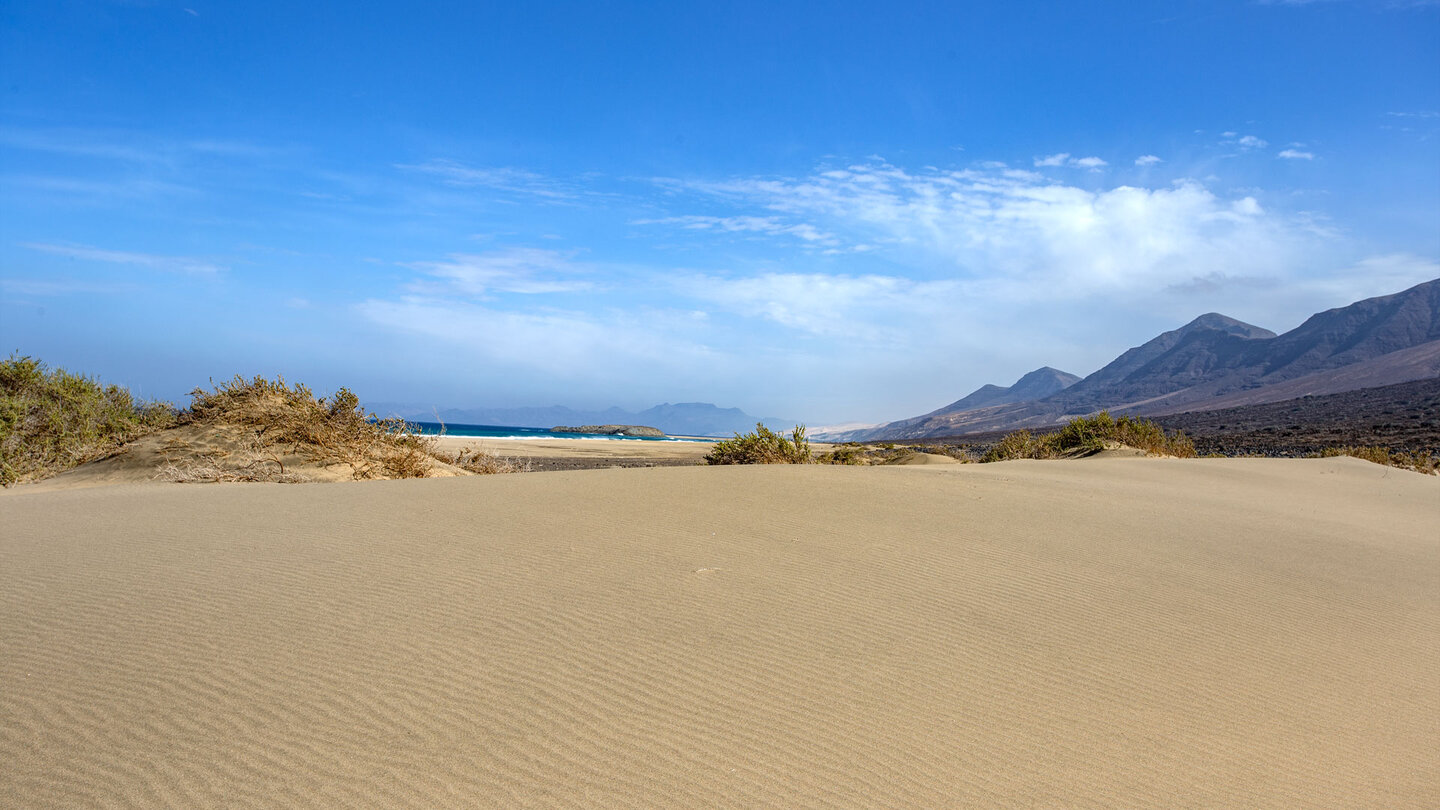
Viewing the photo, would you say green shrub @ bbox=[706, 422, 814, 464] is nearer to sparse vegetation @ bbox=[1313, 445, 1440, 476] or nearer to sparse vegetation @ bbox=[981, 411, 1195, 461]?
sparse vegetation @ bbox=[981, 411, 1195, 461]

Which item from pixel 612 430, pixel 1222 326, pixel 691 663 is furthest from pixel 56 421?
pixel 1222 326

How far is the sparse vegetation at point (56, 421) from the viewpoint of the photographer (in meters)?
9.93

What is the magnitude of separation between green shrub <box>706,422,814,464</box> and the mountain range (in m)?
57.6

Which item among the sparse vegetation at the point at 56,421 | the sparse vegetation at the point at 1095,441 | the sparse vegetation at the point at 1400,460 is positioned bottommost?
the sparse vegetation at the point at 1400,460

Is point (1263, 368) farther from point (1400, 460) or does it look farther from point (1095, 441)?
point (1095, 441)

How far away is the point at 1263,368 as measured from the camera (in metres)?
92.0

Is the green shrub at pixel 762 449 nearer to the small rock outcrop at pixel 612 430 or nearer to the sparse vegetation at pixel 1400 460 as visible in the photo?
the sparse vegetation at pixel 1400 460

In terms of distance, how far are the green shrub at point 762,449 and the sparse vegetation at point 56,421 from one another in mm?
8295

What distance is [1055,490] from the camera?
8.60 m

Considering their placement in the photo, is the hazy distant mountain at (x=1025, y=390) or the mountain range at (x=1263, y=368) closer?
the mountain range at (x=1263, y=368)

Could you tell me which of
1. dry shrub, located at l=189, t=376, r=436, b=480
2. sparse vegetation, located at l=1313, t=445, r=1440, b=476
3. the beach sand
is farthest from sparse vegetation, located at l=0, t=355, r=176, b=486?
sparse vegetation, located at l=1313, t=445, r=1440, b=476

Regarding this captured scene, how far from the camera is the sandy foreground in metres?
2.27

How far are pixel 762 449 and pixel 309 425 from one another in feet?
22.1

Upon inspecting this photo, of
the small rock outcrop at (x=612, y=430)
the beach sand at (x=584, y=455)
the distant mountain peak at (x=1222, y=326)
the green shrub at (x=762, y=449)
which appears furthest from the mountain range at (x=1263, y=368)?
the green shrub at (x=762, y=449)
